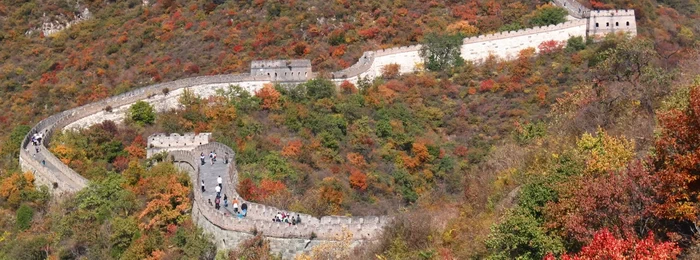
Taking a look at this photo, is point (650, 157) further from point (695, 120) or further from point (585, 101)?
point (585, 101)

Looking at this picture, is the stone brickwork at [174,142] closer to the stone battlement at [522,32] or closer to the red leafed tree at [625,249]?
the stone battlement at [522,32]

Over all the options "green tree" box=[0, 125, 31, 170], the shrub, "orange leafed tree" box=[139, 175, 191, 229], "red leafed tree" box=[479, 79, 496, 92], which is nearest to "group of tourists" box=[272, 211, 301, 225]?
"orange leafed tree" box=[139, 175, 191, 229]

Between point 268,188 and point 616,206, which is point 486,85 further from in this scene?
point 616,206

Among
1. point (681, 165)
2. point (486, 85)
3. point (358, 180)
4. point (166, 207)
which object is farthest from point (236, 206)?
point (486, 85)

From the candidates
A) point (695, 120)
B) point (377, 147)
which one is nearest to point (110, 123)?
point (377, 147)

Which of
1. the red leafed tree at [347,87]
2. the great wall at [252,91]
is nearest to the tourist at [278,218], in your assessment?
the great wall at [252,91]

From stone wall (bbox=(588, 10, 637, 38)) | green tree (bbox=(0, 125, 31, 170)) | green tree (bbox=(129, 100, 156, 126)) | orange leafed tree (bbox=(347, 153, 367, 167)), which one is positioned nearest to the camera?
orange leafed tree (bbox=(347, 153, 367, 167))

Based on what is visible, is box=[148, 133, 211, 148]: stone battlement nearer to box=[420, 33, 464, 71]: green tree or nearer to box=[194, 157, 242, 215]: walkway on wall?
box=[194, 157, 242, 215]: walkway on wall
